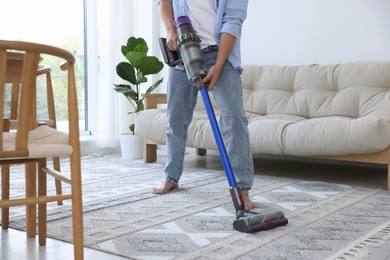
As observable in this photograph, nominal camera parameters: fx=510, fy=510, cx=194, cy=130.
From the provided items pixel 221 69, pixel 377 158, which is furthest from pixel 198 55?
pixel 377 158

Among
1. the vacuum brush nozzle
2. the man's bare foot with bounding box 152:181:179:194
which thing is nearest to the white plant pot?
the man's bare foot with bounding box 152:181:179:194

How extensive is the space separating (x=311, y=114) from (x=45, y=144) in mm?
2486

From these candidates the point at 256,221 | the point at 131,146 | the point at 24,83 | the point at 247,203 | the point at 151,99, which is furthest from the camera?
the point at 131,146

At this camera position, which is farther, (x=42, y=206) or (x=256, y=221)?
(x=256, y=221)

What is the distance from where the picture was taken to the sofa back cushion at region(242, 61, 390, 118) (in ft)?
10.8

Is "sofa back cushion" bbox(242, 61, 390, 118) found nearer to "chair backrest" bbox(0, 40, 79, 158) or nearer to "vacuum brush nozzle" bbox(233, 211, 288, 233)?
"vacuum brush nozzle" bbox(233, 211, 288, 233)

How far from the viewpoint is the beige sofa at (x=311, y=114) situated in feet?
9.18

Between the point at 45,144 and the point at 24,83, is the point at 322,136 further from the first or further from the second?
the point at 24,83

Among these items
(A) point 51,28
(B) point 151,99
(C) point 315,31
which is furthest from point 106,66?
(C) point 315,31

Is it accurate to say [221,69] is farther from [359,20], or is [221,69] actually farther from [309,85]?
[359,20]

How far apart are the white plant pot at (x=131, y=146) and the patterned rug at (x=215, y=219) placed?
3.05 ft

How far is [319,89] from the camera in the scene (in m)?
3.56

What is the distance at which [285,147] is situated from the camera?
3020 mm

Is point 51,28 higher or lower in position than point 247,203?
higher
